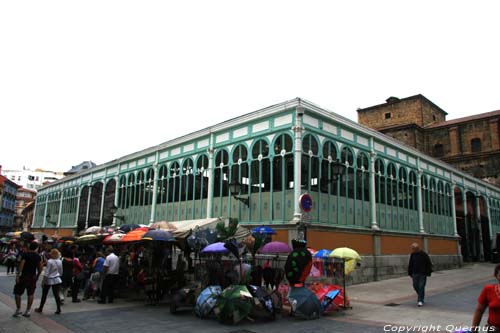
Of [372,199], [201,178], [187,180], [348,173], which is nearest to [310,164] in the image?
[348,173]

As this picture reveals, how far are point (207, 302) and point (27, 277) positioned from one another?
4.57 meters

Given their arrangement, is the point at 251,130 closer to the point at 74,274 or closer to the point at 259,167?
the point at 259,167

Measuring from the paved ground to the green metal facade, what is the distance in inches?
217

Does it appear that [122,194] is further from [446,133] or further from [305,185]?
[446,133]

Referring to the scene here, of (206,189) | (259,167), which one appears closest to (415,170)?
(259,167)

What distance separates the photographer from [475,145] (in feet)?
138

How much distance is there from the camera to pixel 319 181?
17.1 m

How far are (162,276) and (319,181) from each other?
8022 mm

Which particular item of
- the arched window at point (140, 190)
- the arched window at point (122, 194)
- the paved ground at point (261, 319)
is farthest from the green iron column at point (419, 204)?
the arched window at point (122, 194)

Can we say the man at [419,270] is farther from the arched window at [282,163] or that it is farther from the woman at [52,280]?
the woman at [52,280]

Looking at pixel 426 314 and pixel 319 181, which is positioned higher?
pixel 319 181

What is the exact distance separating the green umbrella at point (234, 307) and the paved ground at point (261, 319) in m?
0.21

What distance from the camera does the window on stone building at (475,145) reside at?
41906 mm

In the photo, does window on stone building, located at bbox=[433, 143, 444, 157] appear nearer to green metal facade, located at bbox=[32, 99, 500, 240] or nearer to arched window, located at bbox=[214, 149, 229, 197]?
green metal facade, located at bbox=[32, 99, 500, 240]
